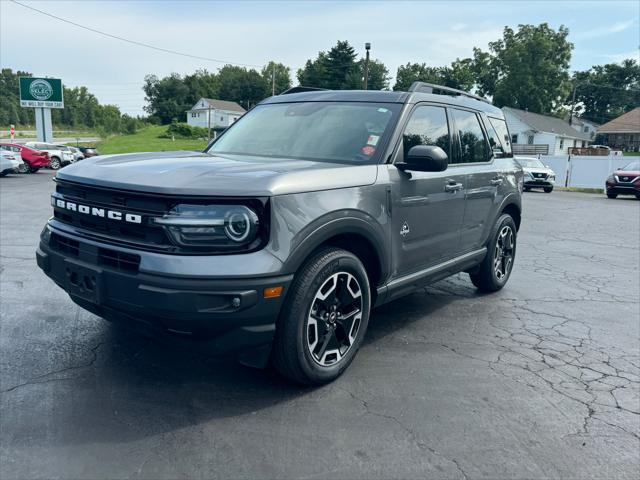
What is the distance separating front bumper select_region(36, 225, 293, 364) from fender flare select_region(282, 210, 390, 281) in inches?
5.5

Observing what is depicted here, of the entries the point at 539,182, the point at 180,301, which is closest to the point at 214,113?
the point at 539,182

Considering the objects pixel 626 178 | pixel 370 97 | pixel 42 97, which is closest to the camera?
pixel 370 97

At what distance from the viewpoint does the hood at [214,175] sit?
2.90 meters

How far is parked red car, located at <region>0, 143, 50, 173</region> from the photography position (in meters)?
26.3

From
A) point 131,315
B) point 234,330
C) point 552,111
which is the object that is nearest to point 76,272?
point 131,315

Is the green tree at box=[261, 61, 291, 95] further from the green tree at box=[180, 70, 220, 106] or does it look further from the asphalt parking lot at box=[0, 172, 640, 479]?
the asphalt parking lot at box=[0, 172, 640, 479]

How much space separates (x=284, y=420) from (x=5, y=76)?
117295 millimetres

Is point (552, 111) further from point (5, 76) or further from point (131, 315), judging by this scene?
point (5, 76)

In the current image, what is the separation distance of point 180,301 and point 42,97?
44.5 metres

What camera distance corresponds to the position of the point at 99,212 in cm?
317

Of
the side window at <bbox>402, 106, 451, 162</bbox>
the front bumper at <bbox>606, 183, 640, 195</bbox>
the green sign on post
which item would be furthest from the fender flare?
the green sign on post

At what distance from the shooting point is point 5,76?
9981 cm

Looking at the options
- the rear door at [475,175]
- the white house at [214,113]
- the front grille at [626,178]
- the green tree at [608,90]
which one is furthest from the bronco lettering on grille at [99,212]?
the green tree at [608,90]

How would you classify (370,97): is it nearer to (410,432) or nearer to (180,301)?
(180,301)
